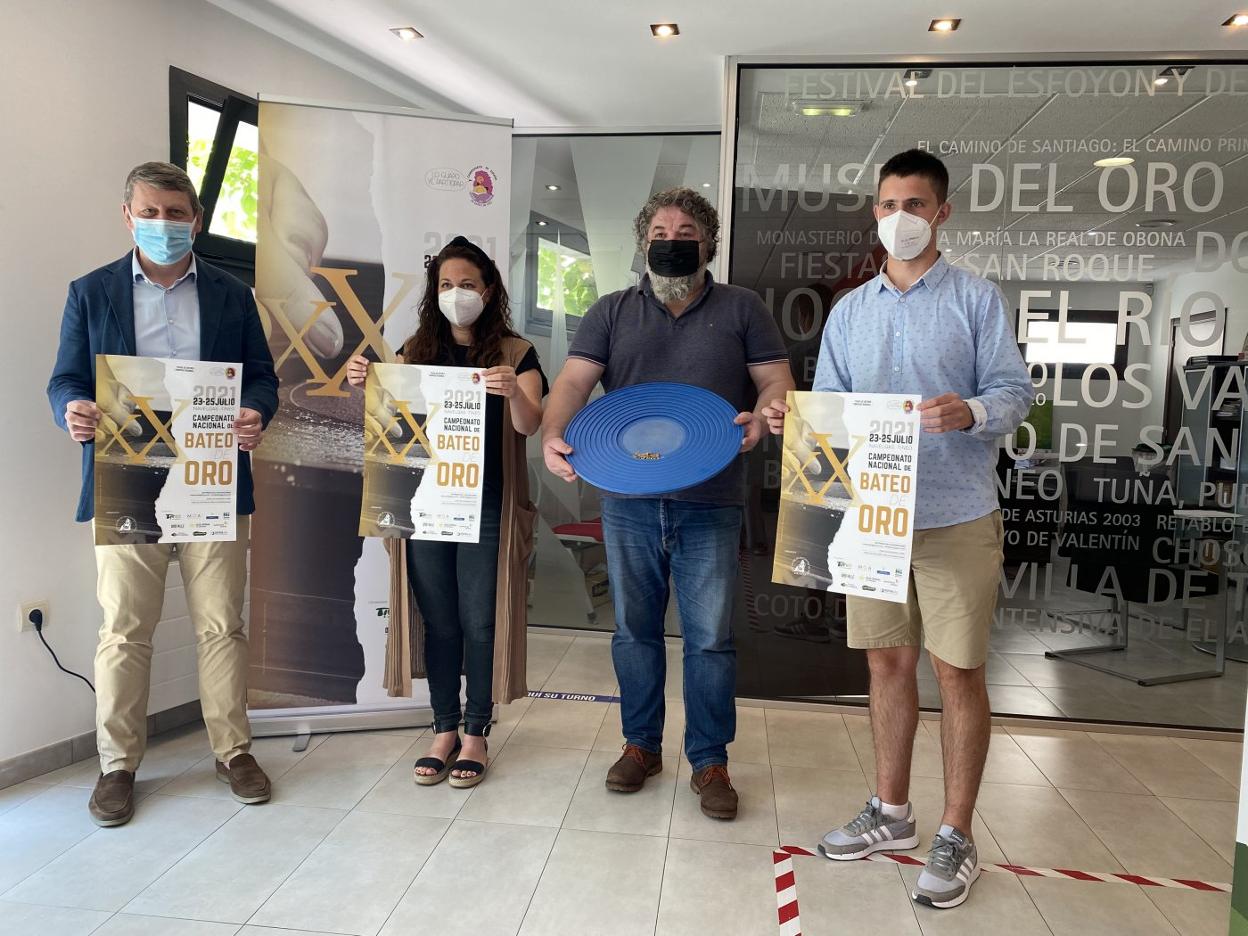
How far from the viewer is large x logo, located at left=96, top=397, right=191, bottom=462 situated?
7.57ft

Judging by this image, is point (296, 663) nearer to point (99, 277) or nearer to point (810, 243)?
point (99, 277)

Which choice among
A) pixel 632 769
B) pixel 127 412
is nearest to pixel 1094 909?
pixel 632 769

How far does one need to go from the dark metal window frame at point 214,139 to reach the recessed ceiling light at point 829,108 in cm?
217

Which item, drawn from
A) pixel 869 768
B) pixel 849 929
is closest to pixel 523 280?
pixel 869 768

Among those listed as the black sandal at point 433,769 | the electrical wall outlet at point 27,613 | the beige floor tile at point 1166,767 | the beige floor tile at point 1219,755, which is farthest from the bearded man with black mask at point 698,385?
the beige floor tile at point 1219,755

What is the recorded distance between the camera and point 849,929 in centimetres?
205

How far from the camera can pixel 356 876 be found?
2.22m

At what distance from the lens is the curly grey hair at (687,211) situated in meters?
2.48

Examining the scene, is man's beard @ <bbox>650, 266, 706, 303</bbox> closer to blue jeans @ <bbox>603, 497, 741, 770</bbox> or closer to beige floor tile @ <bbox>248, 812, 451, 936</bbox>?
blue jeans @ <bbox>603, 497, 741, 770</bbox>

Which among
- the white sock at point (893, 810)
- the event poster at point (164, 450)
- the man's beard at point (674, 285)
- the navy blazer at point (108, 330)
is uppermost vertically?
the man's beard at point (674, 285)

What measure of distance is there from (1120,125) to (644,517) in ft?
8.04

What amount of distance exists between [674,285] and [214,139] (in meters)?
2.19

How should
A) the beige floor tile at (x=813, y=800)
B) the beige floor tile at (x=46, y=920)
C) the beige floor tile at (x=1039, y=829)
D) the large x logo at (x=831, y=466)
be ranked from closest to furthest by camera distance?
the beige floor tile at (x=46, y=920) < the large x logo at (x=831, y=466) < the beige floor tile at (x=1039, y=829) < the beige floor tile at (x=813, y=800)

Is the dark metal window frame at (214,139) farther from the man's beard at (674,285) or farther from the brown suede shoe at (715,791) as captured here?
the brown suede shoe at (715,791)
